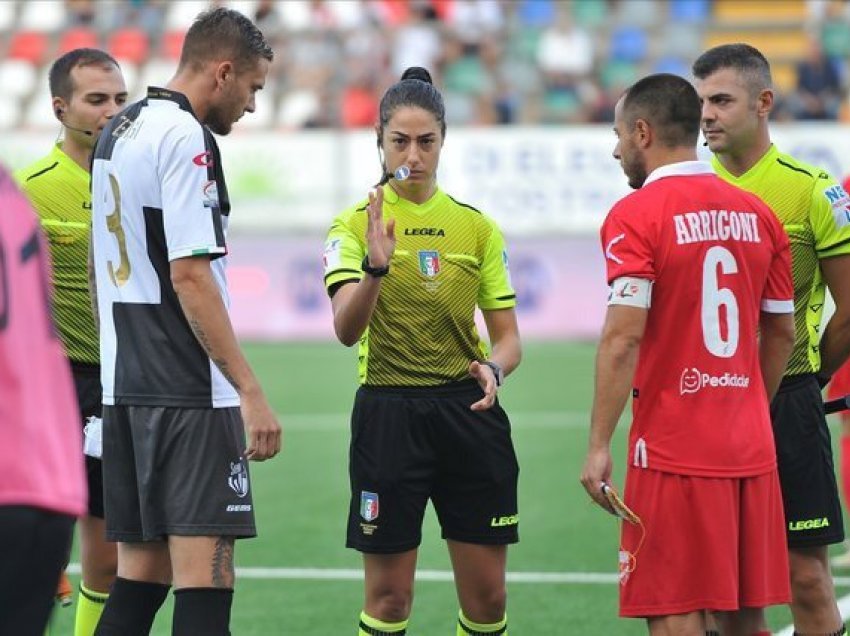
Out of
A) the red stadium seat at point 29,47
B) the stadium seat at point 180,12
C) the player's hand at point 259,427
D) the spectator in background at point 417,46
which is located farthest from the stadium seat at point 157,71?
the player's hand at point 259,427

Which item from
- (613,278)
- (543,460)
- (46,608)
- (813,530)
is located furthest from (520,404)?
(46,608)

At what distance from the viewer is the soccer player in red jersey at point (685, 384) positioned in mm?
4820

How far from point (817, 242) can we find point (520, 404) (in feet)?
Answer: 29.8

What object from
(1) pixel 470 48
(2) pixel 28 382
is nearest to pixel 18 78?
(1) pixel 470 48

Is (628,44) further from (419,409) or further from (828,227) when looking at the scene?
(419,409)

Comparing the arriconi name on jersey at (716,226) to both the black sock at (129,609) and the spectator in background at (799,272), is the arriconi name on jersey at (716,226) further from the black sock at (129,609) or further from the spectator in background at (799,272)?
the black sock at (129,609)

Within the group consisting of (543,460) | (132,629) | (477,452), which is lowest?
(543,460)

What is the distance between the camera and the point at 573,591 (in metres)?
7.93

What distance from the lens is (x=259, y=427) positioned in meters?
4.70

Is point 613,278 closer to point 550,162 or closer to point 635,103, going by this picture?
point 635,103

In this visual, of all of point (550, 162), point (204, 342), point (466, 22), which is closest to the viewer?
point (204, 342)

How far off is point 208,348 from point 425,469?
1258mm

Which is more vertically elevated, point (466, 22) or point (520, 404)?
point (466, 22)

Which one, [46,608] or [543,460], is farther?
[543,460]
